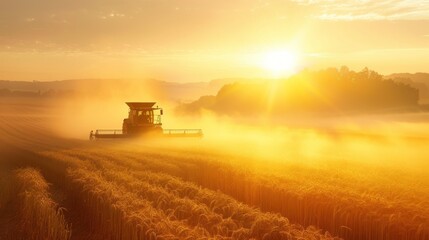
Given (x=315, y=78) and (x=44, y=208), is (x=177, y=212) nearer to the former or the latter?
(x=44, y=208)

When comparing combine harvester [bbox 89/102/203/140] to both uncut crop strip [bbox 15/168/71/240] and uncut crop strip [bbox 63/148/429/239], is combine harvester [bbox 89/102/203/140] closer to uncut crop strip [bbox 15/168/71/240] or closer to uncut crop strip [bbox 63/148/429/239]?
uncut crop strip [bbox 63/148/429/239]

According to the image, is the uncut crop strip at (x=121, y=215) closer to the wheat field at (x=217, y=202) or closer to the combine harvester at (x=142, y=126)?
the wheat field at (x=217, y=202)

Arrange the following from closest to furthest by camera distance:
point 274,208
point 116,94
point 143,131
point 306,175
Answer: point 274,208 → point 306,175 → point 143,131 → point 116,94

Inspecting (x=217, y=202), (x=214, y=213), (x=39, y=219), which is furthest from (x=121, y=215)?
(x=217, y=202)

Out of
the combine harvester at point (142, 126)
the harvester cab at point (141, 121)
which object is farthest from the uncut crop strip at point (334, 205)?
the harvester cab at point (141, 121)

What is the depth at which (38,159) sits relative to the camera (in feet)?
98.6

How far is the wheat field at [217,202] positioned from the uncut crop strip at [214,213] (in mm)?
32

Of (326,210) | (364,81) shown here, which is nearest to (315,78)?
→ (364,81)

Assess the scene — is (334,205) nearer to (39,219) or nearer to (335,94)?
(39,219)

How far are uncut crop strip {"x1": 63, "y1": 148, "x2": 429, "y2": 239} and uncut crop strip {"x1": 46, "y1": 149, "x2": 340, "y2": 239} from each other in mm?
1966

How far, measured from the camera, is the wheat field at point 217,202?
12812 millimetres

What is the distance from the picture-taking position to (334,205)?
15719 millimetres

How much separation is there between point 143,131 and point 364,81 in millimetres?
52097

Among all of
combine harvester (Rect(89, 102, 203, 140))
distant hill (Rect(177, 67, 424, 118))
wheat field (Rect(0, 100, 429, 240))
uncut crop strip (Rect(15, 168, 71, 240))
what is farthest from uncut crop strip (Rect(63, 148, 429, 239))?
distant hill (Rect(177, 67, 424, 118))
